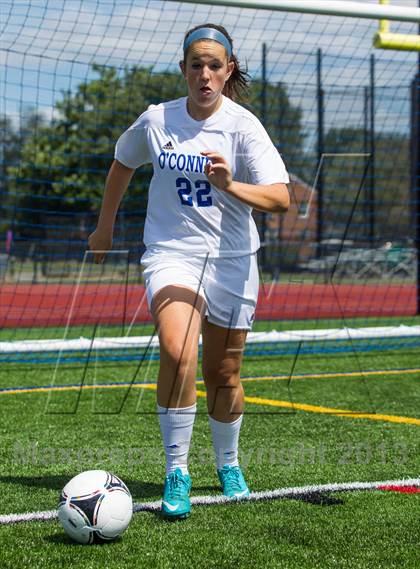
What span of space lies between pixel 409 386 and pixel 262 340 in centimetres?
318

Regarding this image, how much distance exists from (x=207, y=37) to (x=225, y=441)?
1938 millimetres

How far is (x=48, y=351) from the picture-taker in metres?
11.3

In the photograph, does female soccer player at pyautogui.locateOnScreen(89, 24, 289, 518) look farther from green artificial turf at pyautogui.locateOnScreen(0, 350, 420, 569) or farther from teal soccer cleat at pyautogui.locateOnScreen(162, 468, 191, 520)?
green artificial turf at pyautogui.locateOnScreen(0, 350, 420, 569)

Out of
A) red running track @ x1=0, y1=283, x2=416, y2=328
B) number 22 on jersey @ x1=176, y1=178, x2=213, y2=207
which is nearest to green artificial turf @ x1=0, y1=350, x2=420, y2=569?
number 22 on jersey @ x1=176, y1=178, x2=213, y2=207

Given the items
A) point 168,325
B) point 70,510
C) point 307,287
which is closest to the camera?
point 70,510

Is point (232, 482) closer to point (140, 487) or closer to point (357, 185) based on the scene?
point (140, 487)

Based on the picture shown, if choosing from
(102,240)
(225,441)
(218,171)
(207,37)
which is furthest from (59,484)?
(207,37)

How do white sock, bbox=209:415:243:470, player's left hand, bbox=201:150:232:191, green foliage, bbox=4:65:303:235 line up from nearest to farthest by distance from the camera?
player's left hand, bbox=201:150:232:191 < white sock, bbox=209:415:243:470 < green foliage, bbox=4:65:303:235

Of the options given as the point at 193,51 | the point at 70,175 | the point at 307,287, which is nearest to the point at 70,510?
the point at 193,51

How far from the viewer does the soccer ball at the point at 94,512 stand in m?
3.98

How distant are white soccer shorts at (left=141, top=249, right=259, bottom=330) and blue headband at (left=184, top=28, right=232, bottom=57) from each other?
3.18 ft

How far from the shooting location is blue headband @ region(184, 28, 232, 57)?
4.63m

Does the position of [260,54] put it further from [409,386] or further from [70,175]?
[70,175]

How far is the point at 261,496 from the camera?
4.84m
